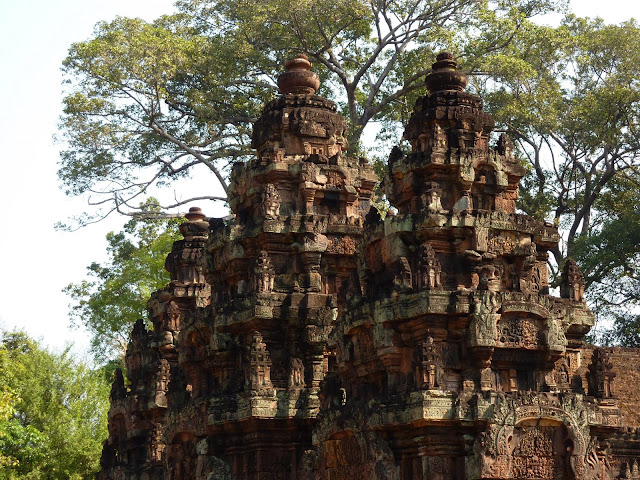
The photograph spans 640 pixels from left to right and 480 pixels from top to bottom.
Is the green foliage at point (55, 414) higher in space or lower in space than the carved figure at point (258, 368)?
higher

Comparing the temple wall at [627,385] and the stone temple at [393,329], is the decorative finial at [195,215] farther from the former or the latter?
the temple wall at [627,385]

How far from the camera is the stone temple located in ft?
46.2

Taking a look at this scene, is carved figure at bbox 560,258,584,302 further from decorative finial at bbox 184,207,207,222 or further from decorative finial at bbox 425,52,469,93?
decorative finial at bbox 184,207,207,222

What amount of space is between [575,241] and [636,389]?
915 centimetres

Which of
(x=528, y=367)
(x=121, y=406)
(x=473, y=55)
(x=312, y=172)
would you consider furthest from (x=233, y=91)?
(x=528, y=367)

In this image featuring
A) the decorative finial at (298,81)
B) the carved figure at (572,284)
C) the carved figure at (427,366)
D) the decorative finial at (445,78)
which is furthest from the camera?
the decorative finial at (298,81)

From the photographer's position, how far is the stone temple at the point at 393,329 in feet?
46.2

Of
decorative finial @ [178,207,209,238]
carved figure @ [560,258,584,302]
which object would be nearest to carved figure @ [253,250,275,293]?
carved figure @ [560,258,584,302]

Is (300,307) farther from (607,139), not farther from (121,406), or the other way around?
(607,139)

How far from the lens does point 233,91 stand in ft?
99.4

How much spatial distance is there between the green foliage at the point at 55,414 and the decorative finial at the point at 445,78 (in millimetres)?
15768

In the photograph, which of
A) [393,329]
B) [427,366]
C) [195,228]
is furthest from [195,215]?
[427,366]

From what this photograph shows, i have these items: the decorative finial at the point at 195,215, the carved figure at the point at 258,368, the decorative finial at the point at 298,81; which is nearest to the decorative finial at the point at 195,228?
the decorative finial at the point at 195,215

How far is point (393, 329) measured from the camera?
1476 cm
